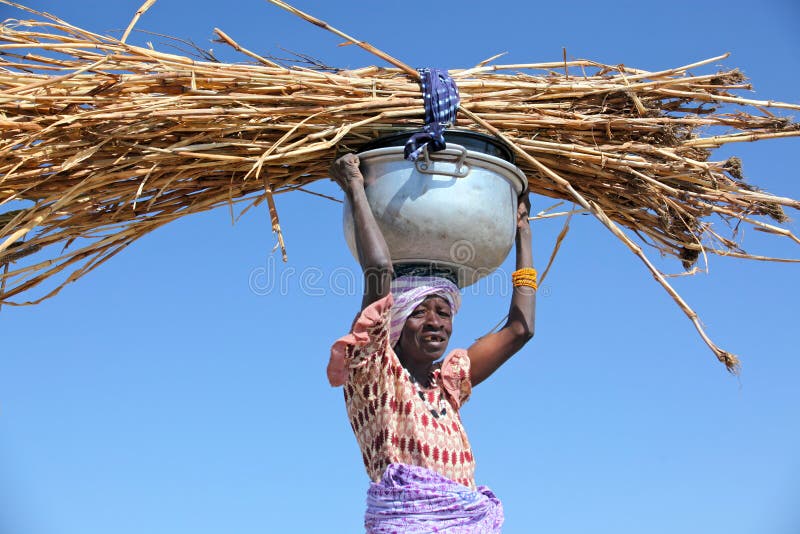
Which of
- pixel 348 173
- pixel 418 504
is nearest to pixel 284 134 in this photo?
pixel 348 173

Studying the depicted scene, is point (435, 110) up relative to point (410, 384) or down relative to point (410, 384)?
up

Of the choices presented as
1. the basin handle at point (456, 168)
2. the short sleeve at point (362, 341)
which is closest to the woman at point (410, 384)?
the short sleeve at point (362, 341)

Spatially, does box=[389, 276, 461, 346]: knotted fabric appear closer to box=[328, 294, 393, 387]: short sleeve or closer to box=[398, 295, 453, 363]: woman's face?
box=[398, 295, 453, 363]: woman's face

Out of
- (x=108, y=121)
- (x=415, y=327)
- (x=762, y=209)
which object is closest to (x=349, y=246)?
(x=415, y=327)

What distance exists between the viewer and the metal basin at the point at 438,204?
3.12m

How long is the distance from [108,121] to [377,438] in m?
1.14

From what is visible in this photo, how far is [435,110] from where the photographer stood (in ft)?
10.5

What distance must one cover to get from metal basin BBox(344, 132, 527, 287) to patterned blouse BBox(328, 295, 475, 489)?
0.24 m

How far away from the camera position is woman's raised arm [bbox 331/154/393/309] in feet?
9.84

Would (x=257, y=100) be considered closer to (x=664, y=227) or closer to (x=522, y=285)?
(x=522, y=285)

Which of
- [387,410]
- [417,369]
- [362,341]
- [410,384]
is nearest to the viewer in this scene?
[362,341]

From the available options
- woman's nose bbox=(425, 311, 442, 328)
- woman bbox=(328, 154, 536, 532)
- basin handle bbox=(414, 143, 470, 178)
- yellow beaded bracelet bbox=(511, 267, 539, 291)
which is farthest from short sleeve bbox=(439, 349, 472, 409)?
basin handle bbox=(414, 143, 470, 178)

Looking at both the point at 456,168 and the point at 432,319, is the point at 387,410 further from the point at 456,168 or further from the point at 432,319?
the point at 456,168

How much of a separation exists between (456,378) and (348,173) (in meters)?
0.70
